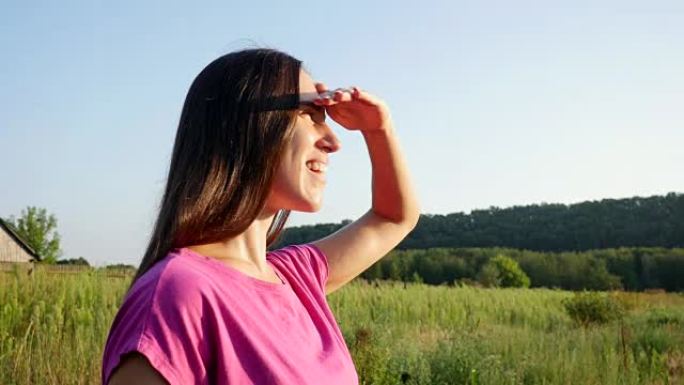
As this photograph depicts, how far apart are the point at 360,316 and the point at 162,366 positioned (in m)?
6.84

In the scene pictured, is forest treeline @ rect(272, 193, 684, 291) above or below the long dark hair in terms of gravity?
below

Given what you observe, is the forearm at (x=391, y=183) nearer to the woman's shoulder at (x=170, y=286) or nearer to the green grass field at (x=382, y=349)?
the woman's shoulder at (x=170, y=286)

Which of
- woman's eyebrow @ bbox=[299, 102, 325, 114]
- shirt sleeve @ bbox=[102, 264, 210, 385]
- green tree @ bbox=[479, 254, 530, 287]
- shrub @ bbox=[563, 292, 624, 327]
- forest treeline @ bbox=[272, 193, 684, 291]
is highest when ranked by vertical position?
woman's eyebrow @ bbox=[299, 102, 325, 114]

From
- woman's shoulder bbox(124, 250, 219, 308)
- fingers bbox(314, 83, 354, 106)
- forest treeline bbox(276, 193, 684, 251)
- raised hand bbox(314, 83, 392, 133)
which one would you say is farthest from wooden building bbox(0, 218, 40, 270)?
forest treeline bbox(276, 193, 684, 251)

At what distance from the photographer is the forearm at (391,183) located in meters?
1.94

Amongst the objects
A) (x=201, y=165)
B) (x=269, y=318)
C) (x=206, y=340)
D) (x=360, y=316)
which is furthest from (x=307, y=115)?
(x=360, y=316)

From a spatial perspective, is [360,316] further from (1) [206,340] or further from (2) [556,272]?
(2) [556,272]

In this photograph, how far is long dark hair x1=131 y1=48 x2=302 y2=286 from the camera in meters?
1.23

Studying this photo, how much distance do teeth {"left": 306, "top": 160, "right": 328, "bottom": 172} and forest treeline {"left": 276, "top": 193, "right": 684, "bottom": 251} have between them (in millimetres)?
60421

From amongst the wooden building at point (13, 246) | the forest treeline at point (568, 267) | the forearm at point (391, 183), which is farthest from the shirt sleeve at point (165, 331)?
the forest treeline at point (568, 267)

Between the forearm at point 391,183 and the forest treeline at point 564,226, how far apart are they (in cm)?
5984

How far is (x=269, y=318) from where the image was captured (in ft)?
4.11

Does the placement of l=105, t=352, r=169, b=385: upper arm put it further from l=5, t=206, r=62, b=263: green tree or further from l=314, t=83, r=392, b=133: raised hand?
l=5, t=206, r=62, b=263: green tree

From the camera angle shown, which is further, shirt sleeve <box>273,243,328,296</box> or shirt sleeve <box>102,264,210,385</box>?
shirt sleeve <box>273,243,328,296</box>
